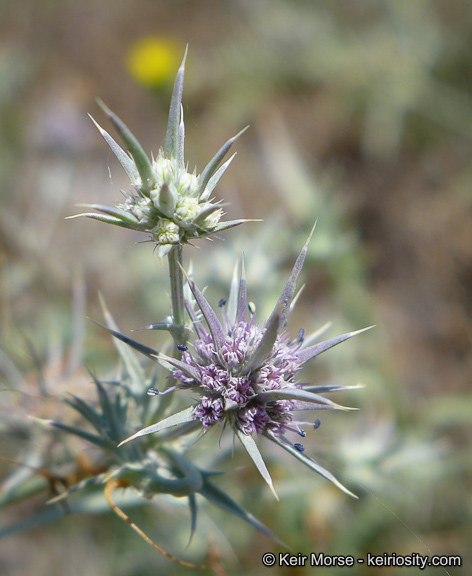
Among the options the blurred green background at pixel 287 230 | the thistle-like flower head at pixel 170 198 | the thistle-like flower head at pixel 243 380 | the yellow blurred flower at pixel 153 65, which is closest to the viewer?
the thistle-like flower head at pixel 170 198

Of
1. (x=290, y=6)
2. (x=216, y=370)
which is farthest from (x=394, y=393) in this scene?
(x=290, y=6)

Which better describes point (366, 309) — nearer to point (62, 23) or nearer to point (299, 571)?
point (299, 571)

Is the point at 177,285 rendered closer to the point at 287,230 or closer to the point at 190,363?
the point at 190,363

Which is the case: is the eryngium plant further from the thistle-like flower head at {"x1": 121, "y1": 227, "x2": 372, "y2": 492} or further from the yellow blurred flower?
the yellow blurred flower

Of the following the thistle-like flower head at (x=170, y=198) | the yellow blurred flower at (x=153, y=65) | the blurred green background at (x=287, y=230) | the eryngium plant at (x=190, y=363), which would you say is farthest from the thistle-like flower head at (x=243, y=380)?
the yellow blurred flower at (x=153, y=65)

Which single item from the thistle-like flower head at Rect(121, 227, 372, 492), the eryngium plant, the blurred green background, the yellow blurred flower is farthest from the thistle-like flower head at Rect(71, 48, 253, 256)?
the yellow blurred flower

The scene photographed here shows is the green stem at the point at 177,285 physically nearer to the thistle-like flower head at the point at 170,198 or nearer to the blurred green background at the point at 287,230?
the thistle-like flower head at the point at 170,198

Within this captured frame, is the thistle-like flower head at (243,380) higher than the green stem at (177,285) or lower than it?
lower
